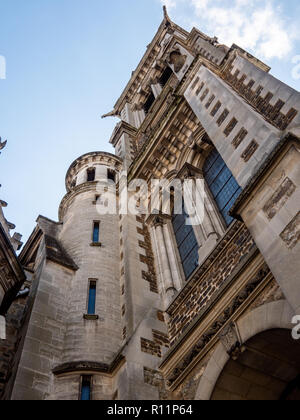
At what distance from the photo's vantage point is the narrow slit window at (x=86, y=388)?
8.63 m

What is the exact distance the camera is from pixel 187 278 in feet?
34.3

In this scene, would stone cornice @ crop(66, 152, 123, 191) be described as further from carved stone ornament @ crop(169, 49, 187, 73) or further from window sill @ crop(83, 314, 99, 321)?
window sill @ crop(83, 314, 99, 321)

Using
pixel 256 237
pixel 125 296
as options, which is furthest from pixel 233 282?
pixel 125 296

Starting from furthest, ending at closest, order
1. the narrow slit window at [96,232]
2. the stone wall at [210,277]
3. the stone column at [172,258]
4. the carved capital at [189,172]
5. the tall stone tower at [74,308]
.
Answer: the narrow slit window at [96,232] → the carved capital at [189,172] → the stone column at [172,258] → the tall stone tower at [74,308] → the stone wall at [210,277]

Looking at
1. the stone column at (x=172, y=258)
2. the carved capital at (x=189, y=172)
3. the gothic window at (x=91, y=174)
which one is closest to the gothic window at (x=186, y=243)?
the stone column at (x=172, y=258)

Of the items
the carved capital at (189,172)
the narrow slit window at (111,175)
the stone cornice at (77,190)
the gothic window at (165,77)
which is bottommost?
the carved capital at (189,172)

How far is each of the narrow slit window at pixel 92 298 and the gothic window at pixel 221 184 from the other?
3.97 m

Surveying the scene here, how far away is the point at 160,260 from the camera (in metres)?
12.4

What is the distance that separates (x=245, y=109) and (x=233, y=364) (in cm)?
479

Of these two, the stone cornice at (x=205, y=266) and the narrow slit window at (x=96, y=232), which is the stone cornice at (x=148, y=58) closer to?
the narrow slit window at (x=96, y=232)

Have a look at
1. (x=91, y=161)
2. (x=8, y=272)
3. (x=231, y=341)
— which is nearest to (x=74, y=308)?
(x=8, y=272)

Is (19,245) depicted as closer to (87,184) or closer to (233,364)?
(87,184)

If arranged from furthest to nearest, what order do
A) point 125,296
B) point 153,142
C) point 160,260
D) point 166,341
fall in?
point 153,142 → point 160,260 → point 125,296 → point 166,341

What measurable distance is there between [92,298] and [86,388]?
291cm
